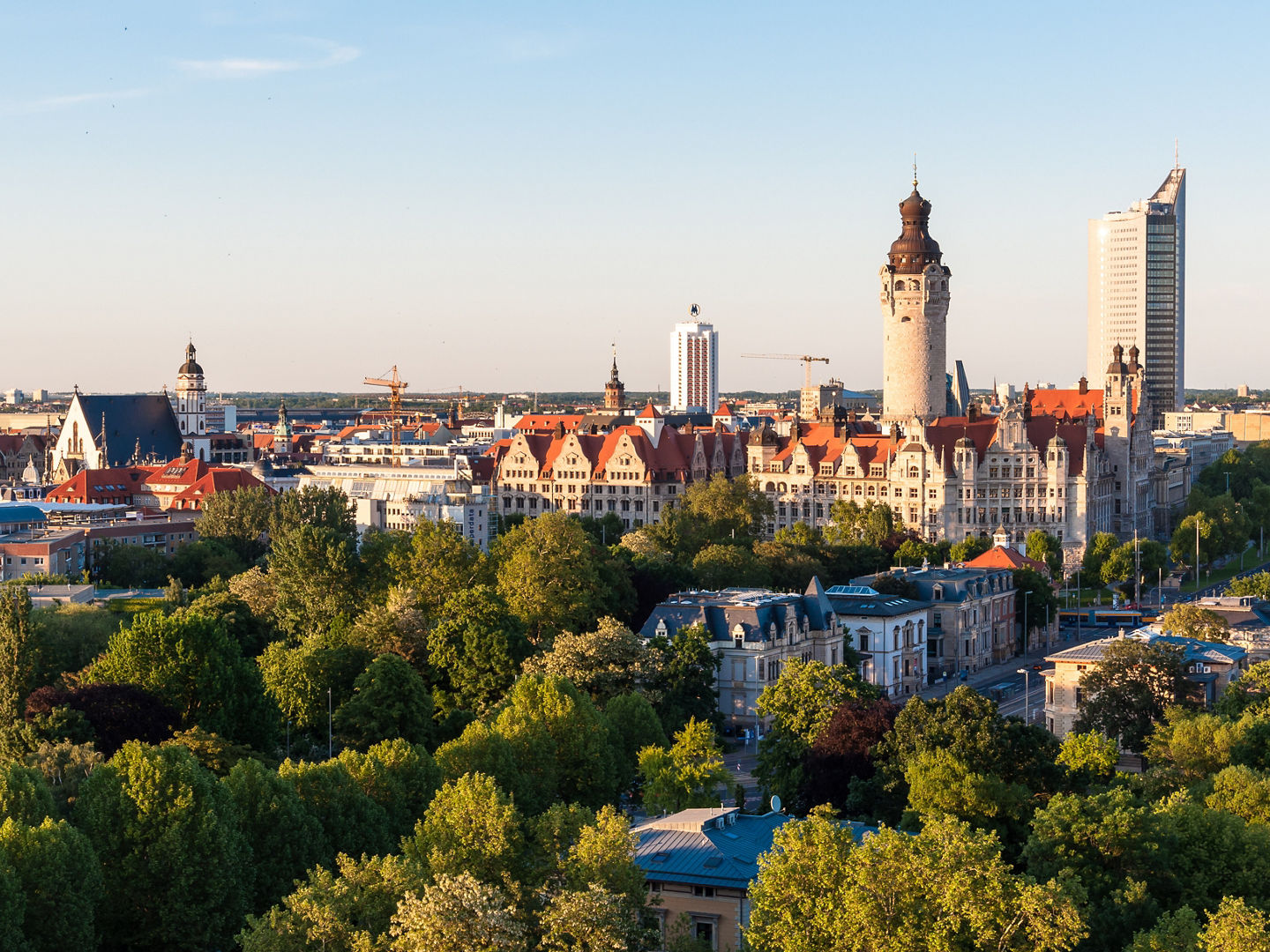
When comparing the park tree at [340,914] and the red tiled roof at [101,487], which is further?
the red tiled roof at [101,487]

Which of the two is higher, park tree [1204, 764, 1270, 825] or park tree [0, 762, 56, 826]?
park tree [0, 762, 56, 826]

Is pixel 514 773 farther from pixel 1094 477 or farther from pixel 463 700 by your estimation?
pixel 1094 477

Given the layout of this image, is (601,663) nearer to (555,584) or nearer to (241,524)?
(555,584)

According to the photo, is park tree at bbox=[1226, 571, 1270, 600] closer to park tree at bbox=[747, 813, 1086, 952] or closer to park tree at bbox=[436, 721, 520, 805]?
park tree at bbox=[436, 721, 520, 805]

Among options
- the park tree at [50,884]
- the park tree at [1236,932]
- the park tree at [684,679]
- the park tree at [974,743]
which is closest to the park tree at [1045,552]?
the park tree at [684,679]

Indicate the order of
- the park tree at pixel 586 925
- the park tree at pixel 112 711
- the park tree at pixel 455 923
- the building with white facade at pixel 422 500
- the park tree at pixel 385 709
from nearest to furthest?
the park tree at pixel 455 923, the park tree at pixel 586 925, the park tree at pixel 112 711, the park tree at pixel 385 709, the building with white facade at pixel 422 500

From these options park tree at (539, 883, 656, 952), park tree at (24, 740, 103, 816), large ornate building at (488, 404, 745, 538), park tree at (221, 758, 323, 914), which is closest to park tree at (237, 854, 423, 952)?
park tree at (539, 883, 656, 952)

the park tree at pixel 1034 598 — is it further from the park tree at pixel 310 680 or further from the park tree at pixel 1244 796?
the park tree at pixel 1244 796

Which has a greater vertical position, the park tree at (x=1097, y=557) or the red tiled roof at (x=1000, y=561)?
the red tiled roof at (x=1000, y=561)

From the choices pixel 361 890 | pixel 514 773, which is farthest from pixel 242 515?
pixel 361 890
